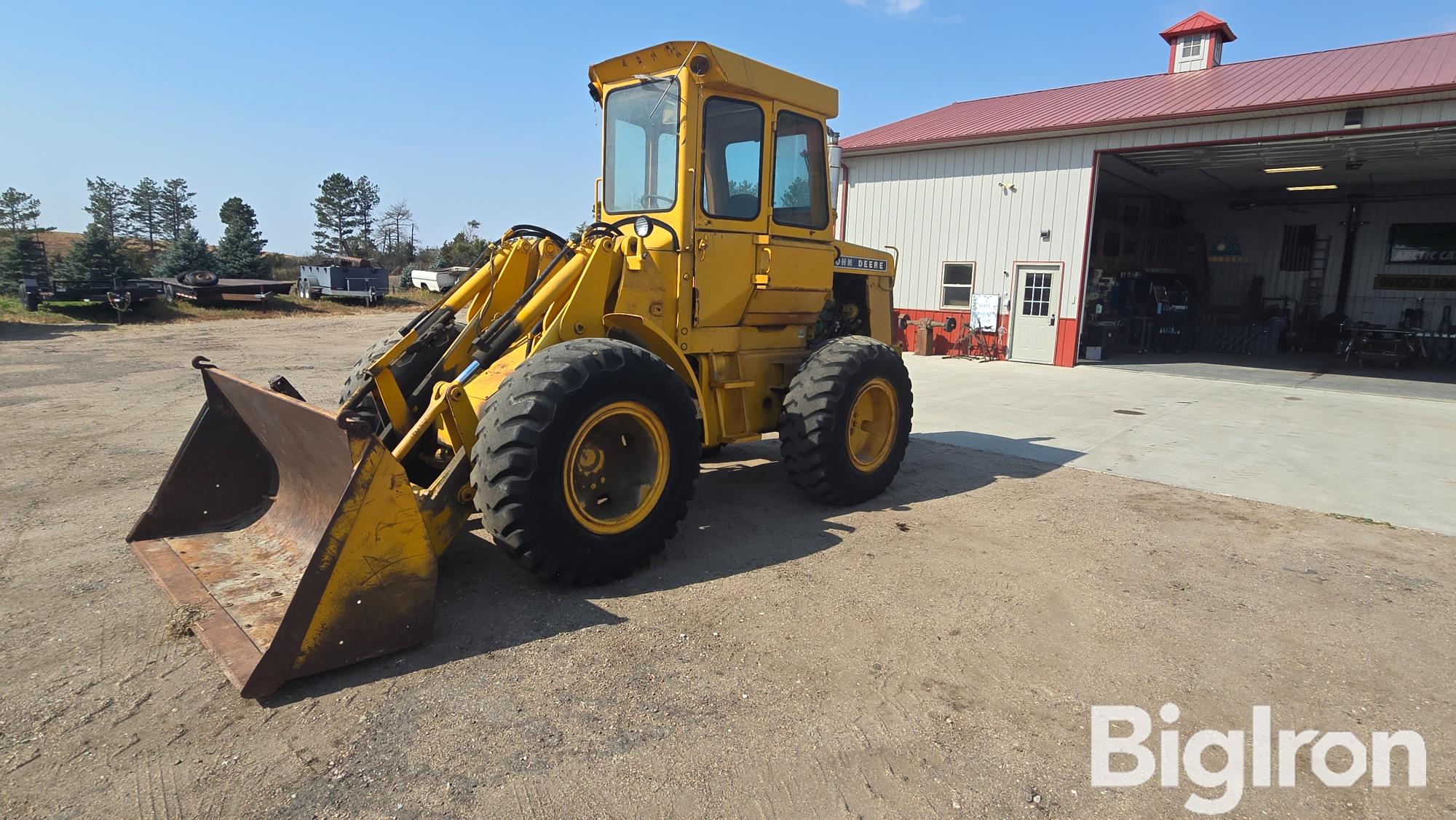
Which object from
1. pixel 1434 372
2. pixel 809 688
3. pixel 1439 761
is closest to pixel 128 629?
pixel 809 688

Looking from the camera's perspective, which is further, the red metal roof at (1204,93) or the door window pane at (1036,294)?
the door window pane at (1036,294)

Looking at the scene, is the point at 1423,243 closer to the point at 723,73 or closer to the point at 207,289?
the point at 723,73

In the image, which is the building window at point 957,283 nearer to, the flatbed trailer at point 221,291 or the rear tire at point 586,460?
the rear tire at point 586,460

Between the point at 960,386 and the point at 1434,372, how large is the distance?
12011 mm

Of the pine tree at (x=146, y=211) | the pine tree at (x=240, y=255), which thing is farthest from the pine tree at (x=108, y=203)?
the pine tree at (x=240, y=255)

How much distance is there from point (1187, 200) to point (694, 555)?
81.1ft

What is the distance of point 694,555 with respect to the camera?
475 centimetres

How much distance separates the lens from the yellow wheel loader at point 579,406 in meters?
3.32

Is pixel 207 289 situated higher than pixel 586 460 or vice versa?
pixel 207 289

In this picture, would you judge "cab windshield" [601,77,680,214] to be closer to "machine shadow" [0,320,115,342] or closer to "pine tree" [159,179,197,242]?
"machine shadow" [0,320,115,342]

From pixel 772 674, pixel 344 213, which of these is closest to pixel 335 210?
pixel 344 213

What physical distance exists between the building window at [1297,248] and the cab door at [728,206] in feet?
76.9

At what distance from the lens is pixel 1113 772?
111 inches

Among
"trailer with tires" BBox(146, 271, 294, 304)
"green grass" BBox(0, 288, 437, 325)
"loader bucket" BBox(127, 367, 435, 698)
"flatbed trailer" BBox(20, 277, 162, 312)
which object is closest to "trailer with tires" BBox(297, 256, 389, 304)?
"green grass" BBox(0, 288, 437, 325)
